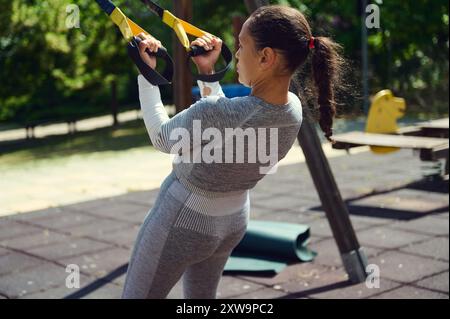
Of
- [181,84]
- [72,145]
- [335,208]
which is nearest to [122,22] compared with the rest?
[335,208]

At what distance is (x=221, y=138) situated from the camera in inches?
84.0

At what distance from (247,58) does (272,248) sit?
10.8 feet

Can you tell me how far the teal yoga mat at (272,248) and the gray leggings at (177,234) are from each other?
2.68 m

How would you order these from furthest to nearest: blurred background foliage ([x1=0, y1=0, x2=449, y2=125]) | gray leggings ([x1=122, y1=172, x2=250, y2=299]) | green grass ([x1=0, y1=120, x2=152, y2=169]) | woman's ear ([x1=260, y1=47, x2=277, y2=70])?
blurred background foliage ([x1=0, y1=0, x2=449, y2=125]) → green grass ([x1=0, y1=120, x2=152, y2=169]) → gray leggings ([x1=122, y1=172, x2=250, y2=299]) → woman's ear ([x1=260, y1=47, x2=277, y2=70])

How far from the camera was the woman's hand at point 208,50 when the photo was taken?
2.00 m

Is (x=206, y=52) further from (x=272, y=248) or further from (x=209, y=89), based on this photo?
(x=272, y=248)

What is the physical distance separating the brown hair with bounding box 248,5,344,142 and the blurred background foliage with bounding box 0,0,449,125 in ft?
36.3

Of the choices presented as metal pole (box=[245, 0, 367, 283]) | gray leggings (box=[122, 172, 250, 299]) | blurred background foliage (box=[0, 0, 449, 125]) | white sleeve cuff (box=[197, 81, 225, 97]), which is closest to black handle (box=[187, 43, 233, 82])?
white sleeve cuff (box=[197, 81, 225, 97])

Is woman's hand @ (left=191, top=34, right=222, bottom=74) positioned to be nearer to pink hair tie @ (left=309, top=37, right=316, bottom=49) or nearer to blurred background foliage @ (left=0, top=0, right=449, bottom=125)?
pink hair tie @ (left=309, top=37, right=316, bottom=49)

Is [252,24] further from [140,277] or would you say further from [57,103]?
[57,103]

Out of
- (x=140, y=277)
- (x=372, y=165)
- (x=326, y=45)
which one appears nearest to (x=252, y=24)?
(x=326, y=45)

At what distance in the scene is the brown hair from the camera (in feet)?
6.77

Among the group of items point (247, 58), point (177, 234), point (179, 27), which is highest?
point (179, 27)

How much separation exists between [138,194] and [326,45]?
6043mm
